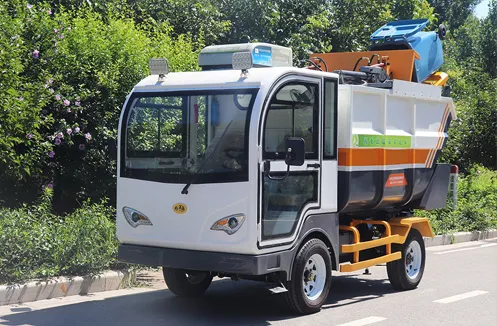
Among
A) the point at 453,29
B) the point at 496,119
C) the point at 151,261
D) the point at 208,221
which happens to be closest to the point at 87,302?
the point at 151,261

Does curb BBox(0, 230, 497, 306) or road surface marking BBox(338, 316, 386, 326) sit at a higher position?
curb BBox(0, 230, 497, 306)

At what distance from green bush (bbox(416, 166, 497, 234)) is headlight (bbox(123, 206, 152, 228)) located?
7.45 meters

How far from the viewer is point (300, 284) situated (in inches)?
298

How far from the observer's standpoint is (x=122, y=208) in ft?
25.4

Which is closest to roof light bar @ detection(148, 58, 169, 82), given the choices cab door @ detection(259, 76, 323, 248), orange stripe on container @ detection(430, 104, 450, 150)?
cab door @ detection(259, 76, 323, 248)

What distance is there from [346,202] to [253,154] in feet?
5.47

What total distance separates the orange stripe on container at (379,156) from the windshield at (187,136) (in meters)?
1.54

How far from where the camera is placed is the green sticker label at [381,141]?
8.39 m

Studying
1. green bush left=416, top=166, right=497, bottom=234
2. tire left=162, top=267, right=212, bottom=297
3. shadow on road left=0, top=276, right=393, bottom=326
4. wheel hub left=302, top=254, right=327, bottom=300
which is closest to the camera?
shadow on road left=0, top=276, right=393, bottom=326

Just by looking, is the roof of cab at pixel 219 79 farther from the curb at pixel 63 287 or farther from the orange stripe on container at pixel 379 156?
the curb at pixel 63 287

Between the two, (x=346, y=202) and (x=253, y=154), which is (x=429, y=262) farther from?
(x=253, y=154)

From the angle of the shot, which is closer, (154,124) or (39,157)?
(154,124)

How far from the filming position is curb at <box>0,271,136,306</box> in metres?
7.91

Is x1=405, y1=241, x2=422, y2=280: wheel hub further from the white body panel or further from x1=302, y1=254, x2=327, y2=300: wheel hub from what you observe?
the white body panel
